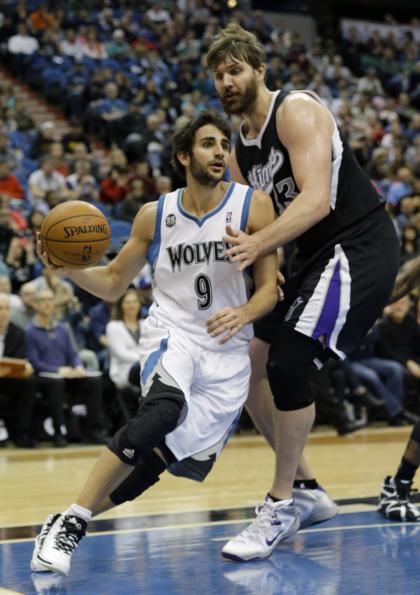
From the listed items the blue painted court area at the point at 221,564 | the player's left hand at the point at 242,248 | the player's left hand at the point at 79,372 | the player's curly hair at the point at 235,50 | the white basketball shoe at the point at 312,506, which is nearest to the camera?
the blue painted court area at the point at 221,564

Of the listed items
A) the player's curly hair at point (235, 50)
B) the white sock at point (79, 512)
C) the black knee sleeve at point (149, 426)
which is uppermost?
the player's curly hair at point (235, 50)

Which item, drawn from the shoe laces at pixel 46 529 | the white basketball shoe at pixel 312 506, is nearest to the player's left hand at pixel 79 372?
the white basketball shoe at pixel 312 506

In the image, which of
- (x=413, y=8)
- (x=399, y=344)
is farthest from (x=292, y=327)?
(x=413, y=8)

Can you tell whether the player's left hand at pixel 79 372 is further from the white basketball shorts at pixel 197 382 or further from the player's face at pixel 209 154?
the player's face at pixel 209 154

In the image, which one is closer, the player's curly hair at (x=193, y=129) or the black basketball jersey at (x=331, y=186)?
the player's curly hair at (x=193, y=129)

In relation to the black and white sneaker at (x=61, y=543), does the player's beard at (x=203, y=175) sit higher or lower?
higher

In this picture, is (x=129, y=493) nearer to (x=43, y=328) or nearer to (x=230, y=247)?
(x=230, y=247)

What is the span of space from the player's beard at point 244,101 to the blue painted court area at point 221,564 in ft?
5.67

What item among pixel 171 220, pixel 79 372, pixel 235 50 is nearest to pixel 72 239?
pixel 171 220

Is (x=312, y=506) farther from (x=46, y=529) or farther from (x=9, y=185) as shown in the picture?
(x=9, y=185)

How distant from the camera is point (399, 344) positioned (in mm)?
10234

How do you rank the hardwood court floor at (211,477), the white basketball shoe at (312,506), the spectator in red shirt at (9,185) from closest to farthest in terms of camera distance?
the white basketball shoe at (312,506) → the hardwood court floor at (211,477) → the spectator in red shirt at (9,185)

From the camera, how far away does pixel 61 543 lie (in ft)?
11.7

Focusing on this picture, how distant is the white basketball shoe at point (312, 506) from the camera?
4367mm
